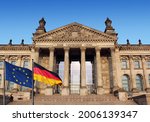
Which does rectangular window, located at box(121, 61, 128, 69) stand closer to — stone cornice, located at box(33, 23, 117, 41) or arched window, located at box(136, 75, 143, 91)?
arched window, located at box(136, 75, 143, 91)

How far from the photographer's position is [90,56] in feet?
156

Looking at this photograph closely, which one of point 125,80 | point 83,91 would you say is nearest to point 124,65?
point 125,80

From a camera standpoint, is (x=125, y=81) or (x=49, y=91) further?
(x=125, y=81)

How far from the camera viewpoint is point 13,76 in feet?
49.8

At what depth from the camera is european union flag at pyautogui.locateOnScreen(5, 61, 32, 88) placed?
15.1 meters

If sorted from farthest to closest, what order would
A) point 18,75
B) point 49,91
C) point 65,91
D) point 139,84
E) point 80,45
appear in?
point 139,84
point 80,45
point 65,91
point 49,91
point 18,75

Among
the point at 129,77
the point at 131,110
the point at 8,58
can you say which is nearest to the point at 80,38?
the point at 129,77

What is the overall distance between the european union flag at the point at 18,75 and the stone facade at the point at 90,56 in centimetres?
2282

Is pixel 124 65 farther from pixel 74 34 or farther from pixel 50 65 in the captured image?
pixel 50 65

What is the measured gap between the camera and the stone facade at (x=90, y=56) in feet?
135

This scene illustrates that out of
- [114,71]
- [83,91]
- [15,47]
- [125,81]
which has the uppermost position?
[15,47]

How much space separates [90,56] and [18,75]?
33.2 meters

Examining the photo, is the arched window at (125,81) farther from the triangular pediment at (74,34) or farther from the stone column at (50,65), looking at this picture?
the stone column at (50,65)

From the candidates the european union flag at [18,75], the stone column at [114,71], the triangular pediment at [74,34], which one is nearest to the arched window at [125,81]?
the stone column at [114,71]
